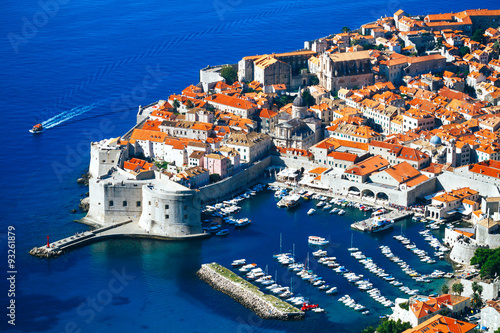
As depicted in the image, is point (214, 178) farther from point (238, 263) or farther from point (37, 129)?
point (37, 129)

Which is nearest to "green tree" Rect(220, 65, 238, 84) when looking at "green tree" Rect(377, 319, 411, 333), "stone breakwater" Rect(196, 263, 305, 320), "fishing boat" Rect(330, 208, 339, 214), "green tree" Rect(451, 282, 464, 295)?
"fishing boat" Rect(330, 208, 339, 214)

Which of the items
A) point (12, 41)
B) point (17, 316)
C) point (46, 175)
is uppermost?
point (12, 41)

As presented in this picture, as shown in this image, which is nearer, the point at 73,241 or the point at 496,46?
the point at 73,241

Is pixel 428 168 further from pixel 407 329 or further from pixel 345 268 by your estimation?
pixel 407 329

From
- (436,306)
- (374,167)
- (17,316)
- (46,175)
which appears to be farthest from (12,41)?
(436,306)

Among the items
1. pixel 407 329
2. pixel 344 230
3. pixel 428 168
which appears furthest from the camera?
pixel 428 168

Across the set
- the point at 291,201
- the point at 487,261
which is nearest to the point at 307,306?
the point at 487,261

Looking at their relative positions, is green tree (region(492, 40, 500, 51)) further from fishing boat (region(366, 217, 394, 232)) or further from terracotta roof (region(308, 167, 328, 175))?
fishing boat (region(366, 217, 394, 232))
